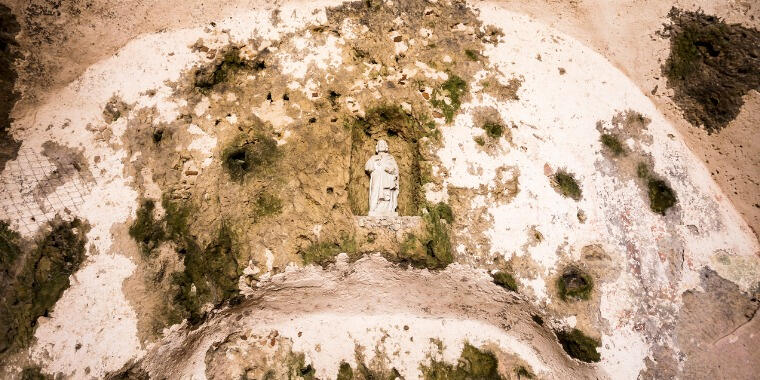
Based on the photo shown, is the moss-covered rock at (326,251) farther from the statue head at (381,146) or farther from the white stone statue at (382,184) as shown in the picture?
the statue head at (381,146)

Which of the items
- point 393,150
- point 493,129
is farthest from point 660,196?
point 393,150

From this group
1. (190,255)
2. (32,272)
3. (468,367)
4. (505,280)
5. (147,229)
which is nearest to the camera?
(32,272)

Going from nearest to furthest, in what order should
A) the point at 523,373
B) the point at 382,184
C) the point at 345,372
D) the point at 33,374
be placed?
the point at 33,374 < the point at 382,184 < the point at 523,373 < the point at 345,372

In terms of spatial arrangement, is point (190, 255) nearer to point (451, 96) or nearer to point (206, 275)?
point (206, 275)

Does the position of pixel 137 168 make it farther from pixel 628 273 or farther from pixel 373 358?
pixel 628 273

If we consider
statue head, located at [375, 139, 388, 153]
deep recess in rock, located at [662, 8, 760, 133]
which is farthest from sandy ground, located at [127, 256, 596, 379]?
deep recess in rock, located at [662, 8, 760, 133]
